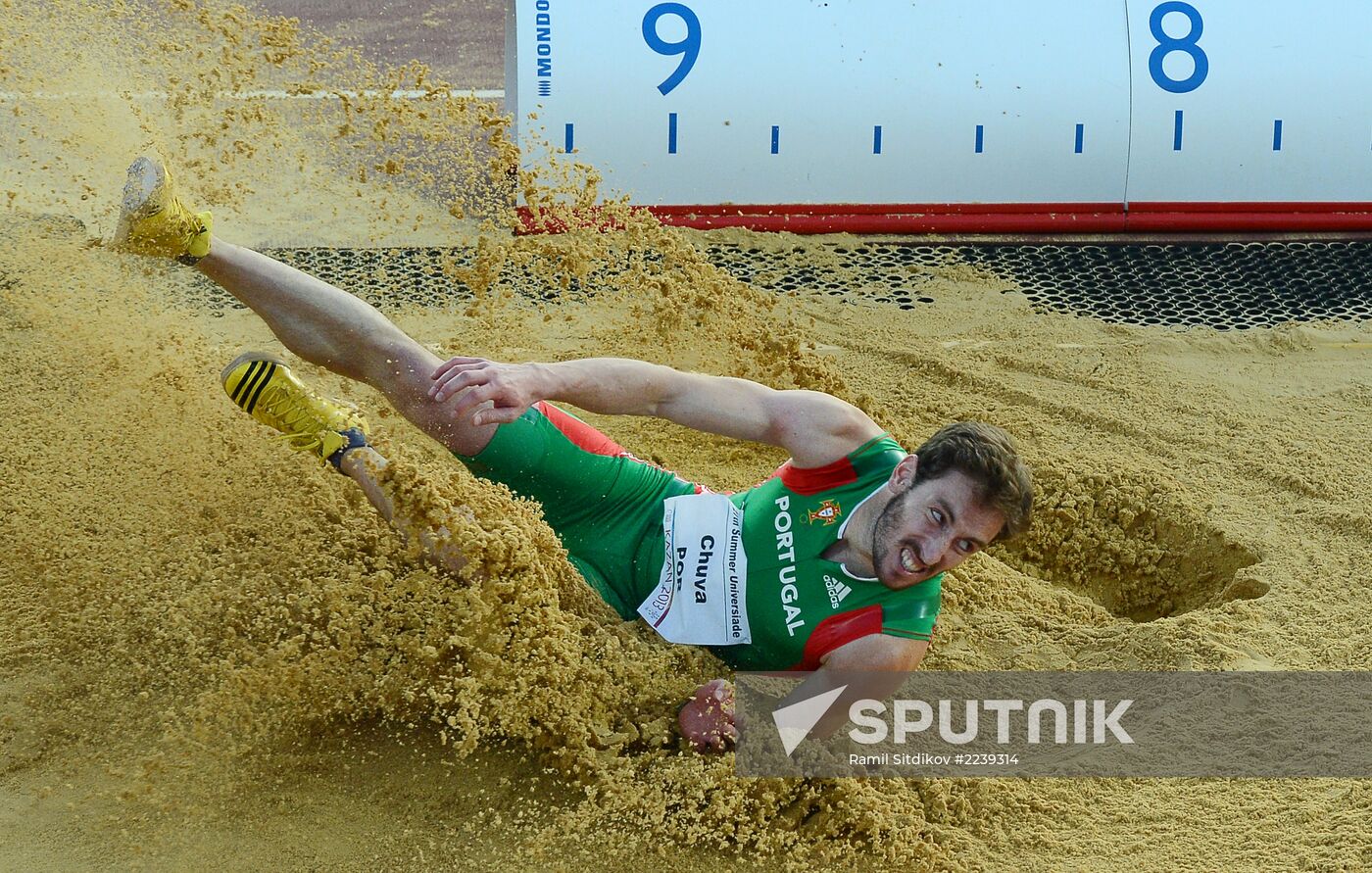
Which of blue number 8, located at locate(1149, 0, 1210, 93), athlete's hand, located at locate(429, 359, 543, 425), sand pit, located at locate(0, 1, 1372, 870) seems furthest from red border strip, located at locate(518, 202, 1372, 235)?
athlete's hand, located at locate(429, 359, 543, 425)

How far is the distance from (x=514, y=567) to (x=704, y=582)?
50 cm

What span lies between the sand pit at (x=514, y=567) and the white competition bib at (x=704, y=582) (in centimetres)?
8

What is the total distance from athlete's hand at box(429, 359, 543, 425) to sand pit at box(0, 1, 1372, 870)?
43 cm

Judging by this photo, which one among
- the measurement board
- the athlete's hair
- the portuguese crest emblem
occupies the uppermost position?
the measurement board

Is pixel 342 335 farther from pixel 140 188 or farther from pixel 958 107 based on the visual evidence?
pixel 958 107

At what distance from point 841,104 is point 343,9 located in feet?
15.8

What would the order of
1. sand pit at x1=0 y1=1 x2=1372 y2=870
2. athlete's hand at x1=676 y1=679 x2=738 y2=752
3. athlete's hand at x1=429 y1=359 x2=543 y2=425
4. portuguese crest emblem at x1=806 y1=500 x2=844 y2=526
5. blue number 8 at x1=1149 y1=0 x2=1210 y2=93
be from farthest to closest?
blue number 8 at x1=1149 y1=0 x2=1210 y2=93 < portuguese crest emblem at x1=806 y1=500 x2=844 y2=526 < athlete's hand at x1=676 y1=679 x2=738 y2=752 < sand pit at x1=0 y1=1 x2=1372 y2=870 < athlete's hand at x1=429 y1=359 x2=543 y2=425

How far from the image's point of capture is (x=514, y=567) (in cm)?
314

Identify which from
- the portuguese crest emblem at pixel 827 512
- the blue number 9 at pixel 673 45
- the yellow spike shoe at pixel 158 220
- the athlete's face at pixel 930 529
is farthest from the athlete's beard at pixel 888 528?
the blue number 9 at pixel 673 45

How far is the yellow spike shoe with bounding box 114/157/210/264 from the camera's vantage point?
3270mm

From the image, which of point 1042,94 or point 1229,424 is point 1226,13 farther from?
point 1229,424

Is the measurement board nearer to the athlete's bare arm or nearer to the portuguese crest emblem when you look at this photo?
the athlete's bare arm

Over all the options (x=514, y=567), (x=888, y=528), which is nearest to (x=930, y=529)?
(x=888, y=528)

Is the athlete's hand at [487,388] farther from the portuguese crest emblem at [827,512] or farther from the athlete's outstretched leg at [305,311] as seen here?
the portuguese crest emblem at [827,512]
